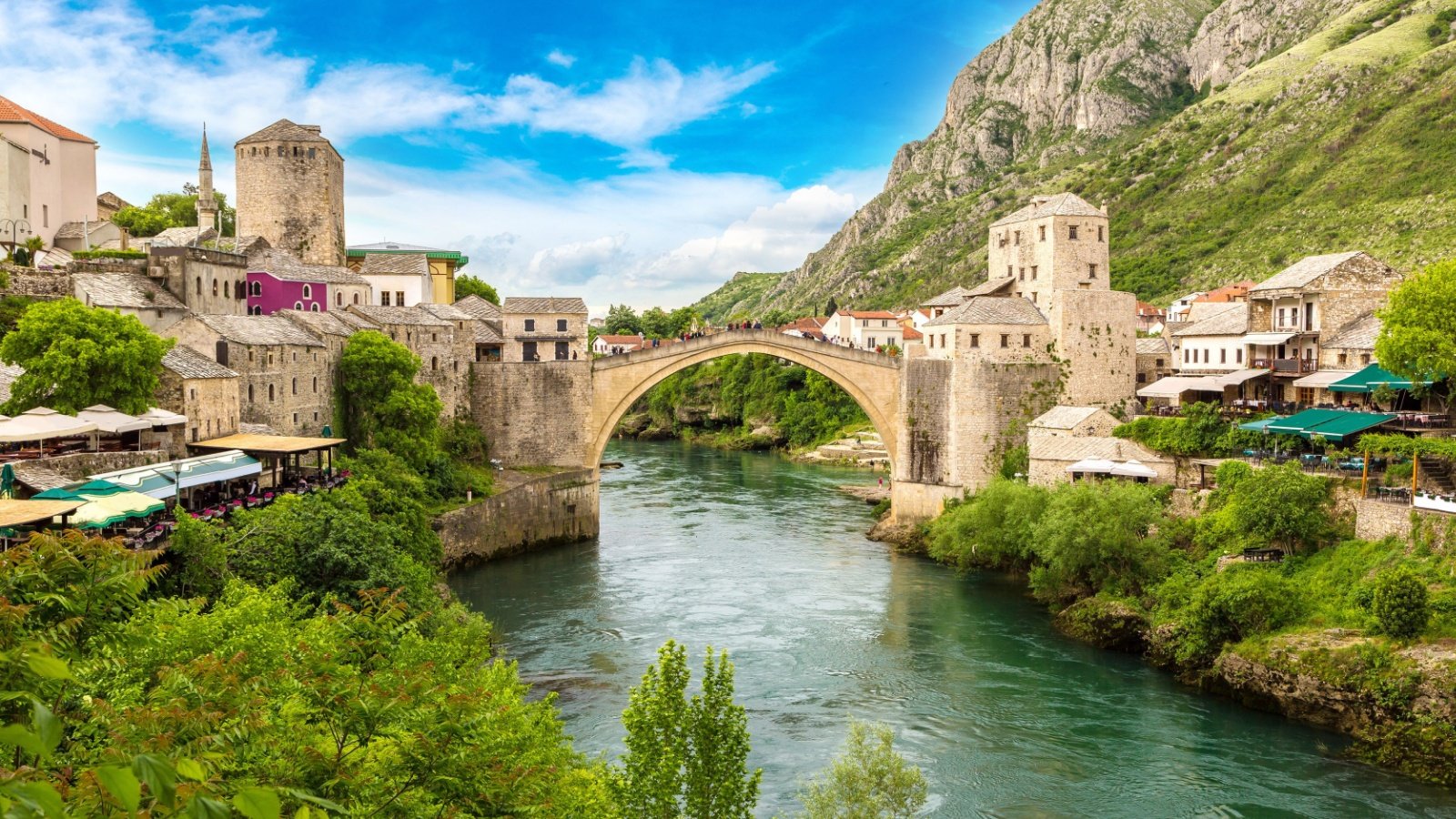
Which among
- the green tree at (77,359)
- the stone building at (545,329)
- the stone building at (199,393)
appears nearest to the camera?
the green tree at (77,359)

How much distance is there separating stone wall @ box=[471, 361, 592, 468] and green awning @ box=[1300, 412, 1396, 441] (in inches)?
1036

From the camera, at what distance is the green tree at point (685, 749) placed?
44.4 feet

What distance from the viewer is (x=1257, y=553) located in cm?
2955

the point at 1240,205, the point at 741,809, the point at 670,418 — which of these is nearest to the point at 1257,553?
the point at 741,809

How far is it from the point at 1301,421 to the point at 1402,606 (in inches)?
429

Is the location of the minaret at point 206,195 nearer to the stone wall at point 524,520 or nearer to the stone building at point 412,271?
the stone building at point 412,271

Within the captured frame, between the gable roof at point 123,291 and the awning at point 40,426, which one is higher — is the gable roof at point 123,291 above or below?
Answer: above

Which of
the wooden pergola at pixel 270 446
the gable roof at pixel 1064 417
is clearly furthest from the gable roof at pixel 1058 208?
the wooden pergola at pixel 270 446

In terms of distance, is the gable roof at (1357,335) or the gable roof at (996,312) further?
the gable roof at (996,312)

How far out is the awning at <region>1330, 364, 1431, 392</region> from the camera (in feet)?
108

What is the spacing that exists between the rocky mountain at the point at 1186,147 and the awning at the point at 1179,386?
2148cm

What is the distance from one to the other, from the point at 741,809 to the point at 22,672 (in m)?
8.71

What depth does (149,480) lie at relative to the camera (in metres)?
23.2

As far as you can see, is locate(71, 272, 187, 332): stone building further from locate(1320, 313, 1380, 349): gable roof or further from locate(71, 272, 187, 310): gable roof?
locate(1320, 313, 1380, 349): gable roof
